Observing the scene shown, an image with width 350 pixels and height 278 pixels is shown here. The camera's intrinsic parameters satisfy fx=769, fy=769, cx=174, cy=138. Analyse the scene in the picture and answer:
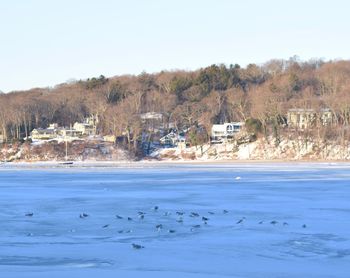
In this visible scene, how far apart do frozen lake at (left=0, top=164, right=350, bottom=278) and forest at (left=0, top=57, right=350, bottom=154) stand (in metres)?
47.3

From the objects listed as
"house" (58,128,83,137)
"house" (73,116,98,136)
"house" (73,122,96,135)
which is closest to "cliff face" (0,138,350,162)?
"house" (58,128,83,137)

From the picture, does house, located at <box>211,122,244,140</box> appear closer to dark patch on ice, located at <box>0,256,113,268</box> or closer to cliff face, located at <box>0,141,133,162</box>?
cliff face, located at <box>0,141,133,162</box>

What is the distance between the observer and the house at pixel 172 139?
3234 inches

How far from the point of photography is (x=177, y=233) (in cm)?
1875

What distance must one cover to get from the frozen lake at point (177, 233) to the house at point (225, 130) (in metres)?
49.1

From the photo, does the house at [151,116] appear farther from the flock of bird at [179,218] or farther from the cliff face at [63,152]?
the flock of bird at [179,218]

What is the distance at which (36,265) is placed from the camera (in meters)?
14.8

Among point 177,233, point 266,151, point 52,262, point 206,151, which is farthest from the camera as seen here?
point 206,151

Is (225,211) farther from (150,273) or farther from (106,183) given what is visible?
(106,183)

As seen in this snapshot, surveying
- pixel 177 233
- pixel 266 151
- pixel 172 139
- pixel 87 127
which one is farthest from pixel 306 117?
pixel 177 233

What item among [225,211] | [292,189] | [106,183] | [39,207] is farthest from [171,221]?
[106,183]

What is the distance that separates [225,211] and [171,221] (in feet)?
9.24

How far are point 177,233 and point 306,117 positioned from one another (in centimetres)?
6240

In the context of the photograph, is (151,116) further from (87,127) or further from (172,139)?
(87,127)
